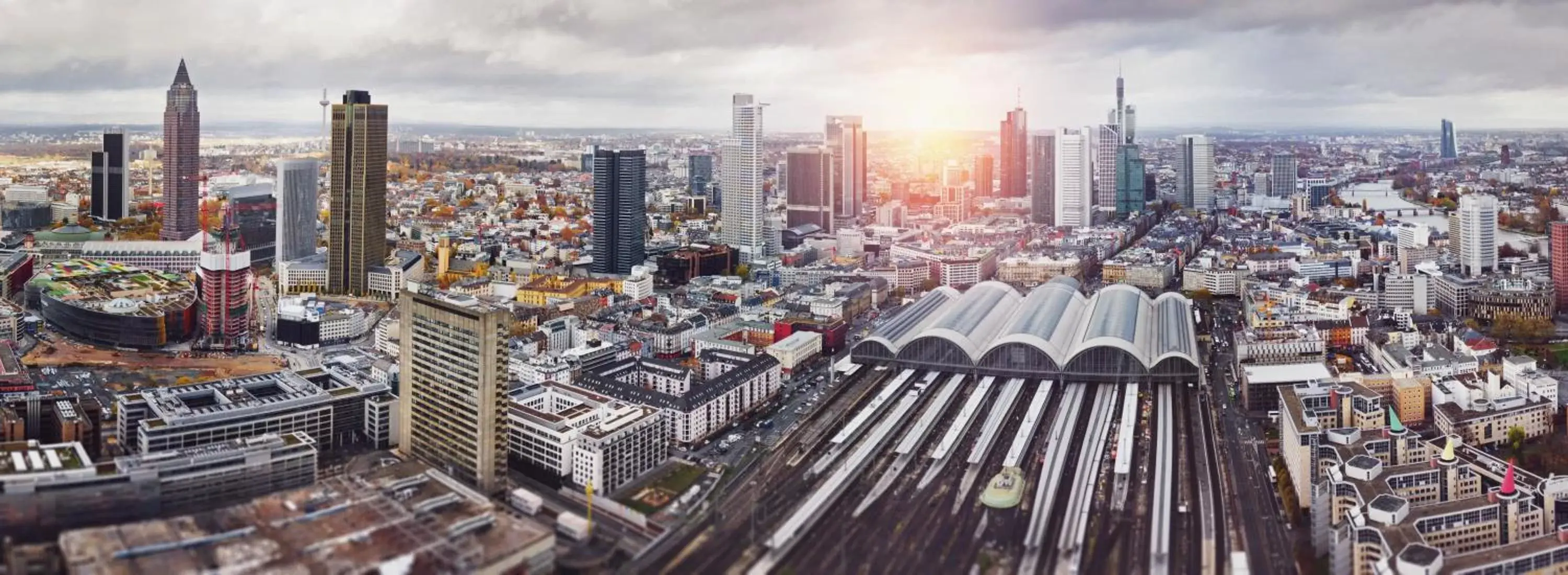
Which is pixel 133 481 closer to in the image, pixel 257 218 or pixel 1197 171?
pixel 257 218

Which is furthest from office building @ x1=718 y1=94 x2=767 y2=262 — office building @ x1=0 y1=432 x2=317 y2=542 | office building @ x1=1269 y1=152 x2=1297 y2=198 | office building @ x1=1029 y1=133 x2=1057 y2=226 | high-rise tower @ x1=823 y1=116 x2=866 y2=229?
office building @ x1=1269 y1=152 x2=1297 y2=198

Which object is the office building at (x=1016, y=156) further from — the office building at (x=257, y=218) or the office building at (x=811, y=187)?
the office building at (x=257, y=218)

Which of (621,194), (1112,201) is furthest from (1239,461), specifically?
(1112,201)

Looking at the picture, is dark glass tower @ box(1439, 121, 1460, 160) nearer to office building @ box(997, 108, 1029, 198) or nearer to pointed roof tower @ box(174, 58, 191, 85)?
office building @ box(997, 108, 1029, 198)

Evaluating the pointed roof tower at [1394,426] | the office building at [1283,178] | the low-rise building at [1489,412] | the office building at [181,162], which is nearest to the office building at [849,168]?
the office building at [1283,178]

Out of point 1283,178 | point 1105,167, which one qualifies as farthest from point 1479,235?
point 1283,178

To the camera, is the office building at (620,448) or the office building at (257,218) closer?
the office building at (620,448)
